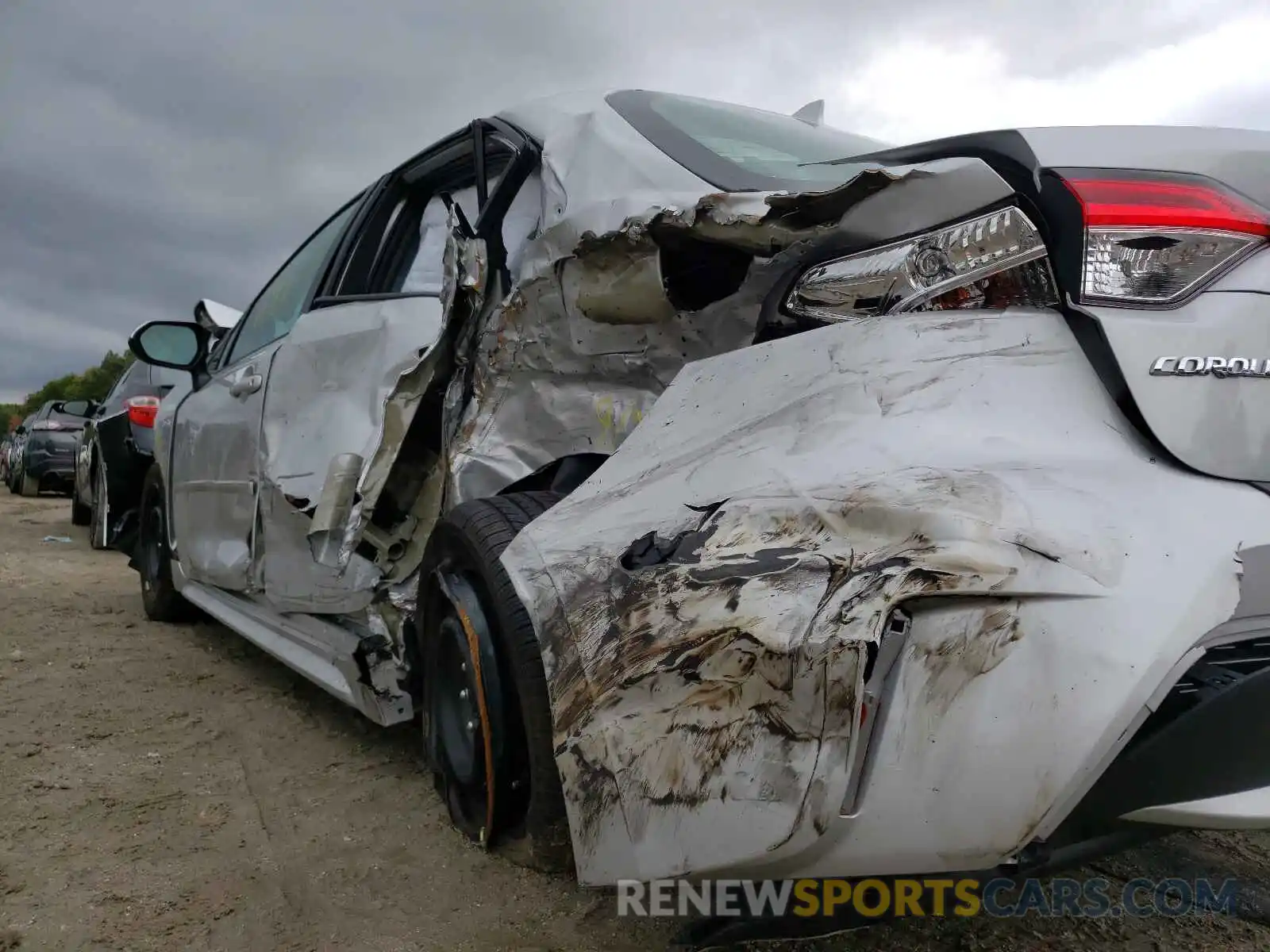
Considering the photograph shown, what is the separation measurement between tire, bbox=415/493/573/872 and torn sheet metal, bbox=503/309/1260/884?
17 centimetres

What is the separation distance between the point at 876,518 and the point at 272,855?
5.60ft

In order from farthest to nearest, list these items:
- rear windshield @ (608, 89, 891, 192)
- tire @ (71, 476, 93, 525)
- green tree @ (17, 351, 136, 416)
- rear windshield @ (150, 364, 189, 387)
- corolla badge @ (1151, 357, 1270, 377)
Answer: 1. green tree @ (17, 351, 136, 416)
2. tire @ (71, 476, 93, 525)
3. rear windshield @ (150, 364, 189, 387)
4. rear windshield @ (608, 89, 891, 192)
5. corolla badge @ (1151, 357, 1270, 377)

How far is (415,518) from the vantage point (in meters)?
2.34

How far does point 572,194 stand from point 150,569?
3931mm

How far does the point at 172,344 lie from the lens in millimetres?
4246

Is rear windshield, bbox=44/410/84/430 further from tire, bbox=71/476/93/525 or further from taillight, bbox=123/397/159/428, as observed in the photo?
taillight, bbox=123/397/159/428

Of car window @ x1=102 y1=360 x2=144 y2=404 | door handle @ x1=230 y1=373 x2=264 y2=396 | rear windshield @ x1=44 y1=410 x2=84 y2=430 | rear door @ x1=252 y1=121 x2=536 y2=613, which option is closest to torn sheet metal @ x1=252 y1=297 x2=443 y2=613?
rear door @ x1=252 y1=121 x2=536 y2=613

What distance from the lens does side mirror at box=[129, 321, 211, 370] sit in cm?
413

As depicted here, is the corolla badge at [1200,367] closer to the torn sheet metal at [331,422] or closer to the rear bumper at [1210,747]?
the rear bumper at [1210,747]

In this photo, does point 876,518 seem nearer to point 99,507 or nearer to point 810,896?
point 810,896

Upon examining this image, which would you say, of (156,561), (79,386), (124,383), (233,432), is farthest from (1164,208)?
(79,386)

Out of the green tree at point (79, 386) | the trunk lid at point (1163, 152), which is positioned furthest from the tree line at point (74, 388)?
the trunk lid at point (1163, 152)

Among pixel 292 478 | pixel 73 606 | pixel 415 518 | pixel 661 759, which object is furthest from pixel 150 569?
pixel 661 759

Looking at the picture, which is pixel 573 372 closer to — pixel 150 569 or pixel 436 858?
pixel 436 858
